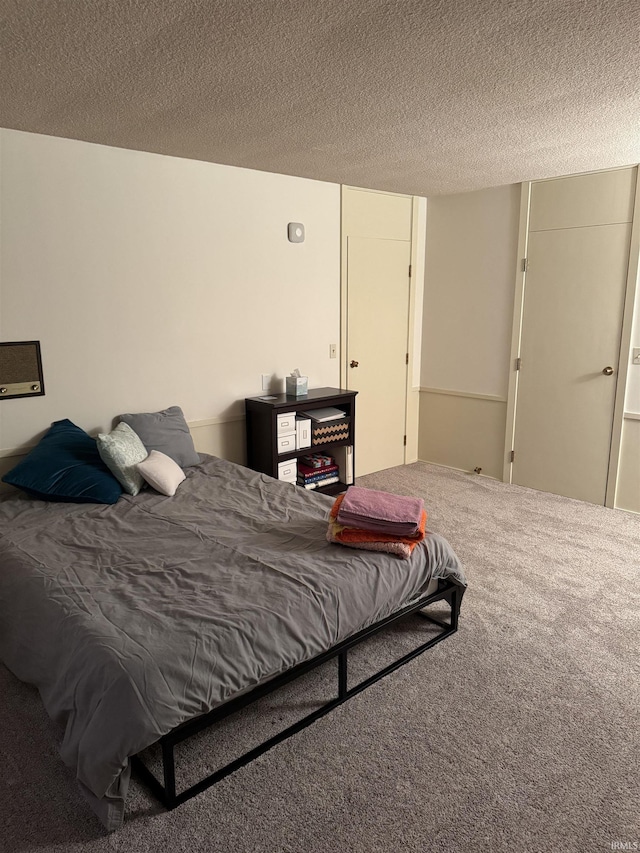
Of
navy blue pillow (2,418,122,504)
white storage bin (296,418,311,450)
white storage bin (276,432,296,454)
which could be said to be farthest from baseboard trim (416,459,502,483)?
navy blue pillow (2,418,122,504)

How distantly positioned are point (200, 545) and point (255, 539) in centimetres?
24

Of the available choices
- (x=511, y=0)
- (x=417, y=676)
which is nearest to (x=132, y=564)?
(x=417, y=676)

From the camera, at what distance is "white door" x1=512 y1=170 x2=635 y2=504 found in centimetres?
424

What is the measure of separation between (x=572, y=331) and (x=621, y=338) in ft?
1.17

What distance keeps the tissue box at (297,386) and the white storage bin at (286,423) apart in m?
0.25

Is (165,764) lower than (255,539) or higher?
lower

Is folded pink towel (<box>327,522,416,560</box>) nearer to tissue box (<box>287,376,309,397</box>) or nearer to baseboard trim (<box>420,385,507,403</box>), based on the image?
tissue box (<box>287,376,309,397</box>)

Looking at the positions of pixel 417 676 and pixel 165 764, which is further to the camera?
A: pixel 417 676

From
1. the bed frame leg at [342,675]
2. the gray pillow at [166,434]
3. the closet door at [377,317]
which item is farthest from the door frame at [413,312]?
the bed frame leg at [342,675]

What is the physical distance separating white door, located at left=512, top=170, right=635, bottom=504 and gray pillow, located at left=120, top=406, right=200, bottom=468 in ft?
8.86

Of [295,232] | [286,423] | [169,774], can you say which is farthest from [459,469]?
[169,774]

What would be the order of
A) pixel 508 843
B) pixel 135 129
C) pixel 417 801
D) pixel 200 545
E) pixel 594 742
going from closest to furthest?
pixel 508 843, pixel 417 801, pixel 594 742, pixel 200 545, pixel 135 129

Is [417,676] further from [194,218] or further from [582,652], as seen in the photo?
[194,218]

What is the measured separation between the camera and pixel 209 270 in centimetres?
398
